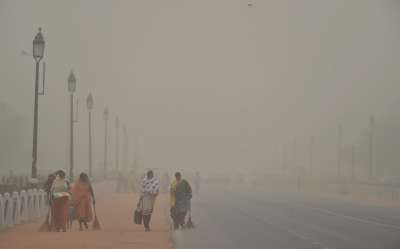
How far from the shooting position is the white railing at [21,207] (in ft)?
89.9

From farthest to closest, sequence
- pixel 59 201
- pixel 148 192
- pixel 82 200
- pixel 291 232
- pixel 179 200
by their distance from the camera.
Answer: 1. pixel 179 200
2. pixel 148 192
3. pixel 82 200
4. pixel 291 232
5. pixel 59 201

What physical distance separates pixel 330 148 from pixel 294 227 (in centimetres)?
17048

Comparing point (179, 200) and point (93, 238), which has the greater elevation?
point (179, 200)

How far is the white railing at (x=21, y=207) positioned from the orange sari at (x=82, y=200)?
190cm

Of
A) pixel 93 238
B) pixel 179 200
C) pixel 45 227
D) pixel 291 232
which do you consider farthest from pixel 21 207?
pixel 291 232

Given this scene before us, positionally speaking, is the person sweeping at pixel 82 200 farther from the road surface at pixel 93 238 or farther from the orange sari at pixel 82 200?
the road surface at pixel 93 238

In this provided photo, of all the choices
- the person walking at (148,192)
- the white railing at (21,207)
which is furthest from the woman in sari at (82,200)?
the white railing at (21,207)

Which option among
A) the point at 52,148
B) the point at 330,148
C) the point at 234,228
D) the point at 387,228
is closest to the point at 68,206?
the point at 234,228

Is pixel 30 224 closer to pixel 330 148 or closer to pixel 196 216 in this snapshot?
pixel 196 216

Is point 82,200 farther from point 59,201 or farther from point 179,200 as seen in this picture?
point 179,200

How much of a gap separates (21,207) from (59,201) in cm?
491

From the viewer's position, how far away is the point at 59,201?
1045 inches

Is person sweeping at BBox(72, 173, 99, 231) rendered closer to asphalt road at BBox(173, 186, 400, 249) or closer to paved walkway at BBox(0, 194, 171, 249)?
paved walkway at BBox(0, 194, 171, 249)

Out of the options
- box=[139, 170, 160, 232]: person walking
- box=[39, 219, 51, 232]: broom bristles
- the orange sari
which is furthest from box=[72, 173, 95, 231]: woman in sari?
box=[139, 170, 160, 232]: person walking
